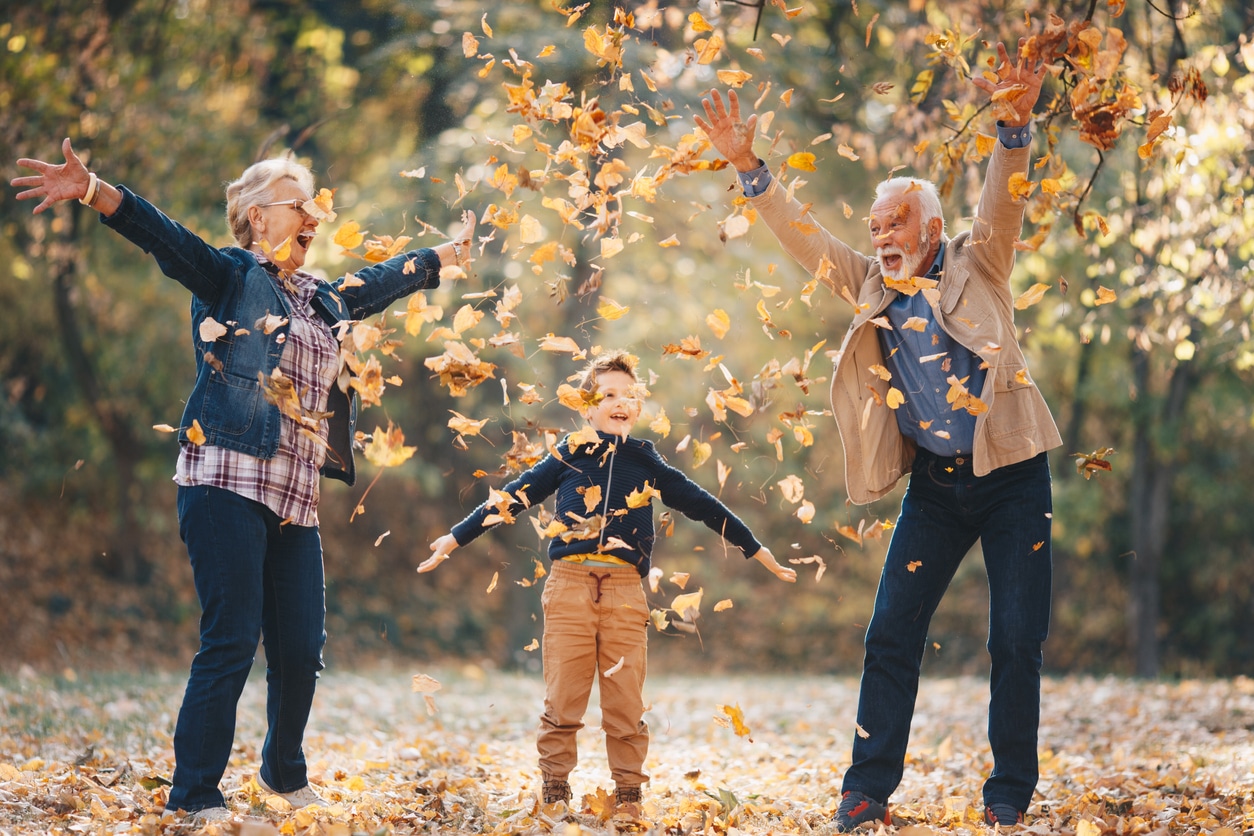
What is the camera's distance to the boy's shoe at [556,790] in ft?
12.2

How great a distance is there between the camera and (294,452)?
3.52 meters

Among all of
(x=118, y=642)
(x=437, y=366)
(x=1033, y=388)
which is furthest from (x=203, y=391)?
(x=118, y=642)

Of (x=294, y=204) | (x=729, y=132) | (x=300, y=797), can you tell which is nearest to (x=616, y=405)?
(x=729, y=132)

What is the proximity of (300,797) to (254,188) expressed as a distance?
2004mm

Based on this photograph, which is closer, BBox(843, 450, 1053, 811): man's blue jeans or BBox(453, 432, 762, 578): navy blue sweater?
BBox(843, 450, 1053, 811): man's blue jeans

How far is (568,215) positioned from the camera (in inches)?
148

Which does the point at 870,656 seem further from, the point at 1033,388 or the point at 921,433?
the point at 1033,388

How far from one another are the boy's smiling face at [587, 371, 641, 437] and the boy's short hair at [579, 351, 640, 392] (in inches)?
0.7

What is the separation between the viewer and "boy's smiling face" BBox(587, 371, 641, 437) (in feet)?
12.6

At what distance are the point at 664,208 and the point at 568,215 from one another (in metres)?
8.65

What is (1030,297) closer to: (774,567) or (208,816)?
(774,567)

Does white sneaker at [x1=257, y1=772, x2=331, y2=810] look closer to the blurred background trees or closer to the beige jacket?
the beige jacket

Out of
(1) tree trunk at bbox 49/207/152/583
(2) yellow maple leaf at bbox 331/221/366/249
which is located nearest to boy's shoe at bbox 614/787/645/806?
(2) yellow maple leaf at bbox 331/221/366/249

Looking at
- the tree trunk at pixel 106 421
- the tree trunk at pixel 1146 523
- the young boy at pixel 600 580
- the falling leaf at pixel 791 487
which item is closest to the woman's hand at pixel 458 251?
the young boy at pixel 600 580
